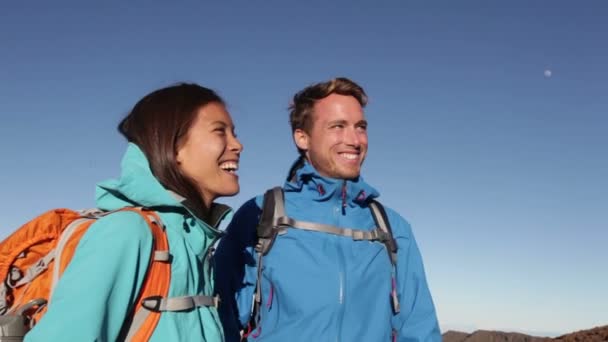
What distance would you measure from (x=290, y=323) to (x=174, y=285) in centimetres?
257

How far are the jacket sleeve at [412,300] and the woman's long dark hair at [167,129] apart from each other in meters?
3.02

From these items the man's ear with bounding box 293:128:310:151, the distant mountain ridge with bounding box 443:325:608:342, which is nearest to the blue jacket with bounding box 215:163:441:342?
the man's ear with bounding box 293:128:310:151

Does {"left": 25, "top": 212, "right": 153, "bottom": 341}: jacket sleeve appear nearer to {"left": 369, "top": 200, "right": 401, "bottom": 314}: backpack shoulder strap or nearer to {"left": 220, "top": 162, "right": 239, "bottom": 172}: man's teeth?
{"left": 220, "top": 162, "right": 239, "bottom": 172}: man's teeth

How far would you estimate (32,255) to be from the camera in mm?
3088

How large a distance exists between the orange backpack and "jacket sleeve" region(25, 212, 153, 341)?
95 millimetres

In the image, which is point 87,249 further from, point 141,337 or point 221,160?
point 221,160

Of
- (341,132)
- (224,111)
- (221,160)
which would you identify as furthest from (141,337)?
(341,132)

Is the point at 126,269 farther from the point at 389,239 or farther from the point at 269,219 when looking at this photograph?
the point at 389,239

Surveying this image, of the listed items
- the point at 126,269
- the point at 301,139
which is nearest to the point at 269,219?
the point at 301,139

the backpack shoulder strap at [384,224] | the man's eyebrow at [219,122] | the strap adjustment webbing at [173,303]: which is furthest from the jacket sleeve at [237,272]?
the strap adjustment webbing at [173,303]

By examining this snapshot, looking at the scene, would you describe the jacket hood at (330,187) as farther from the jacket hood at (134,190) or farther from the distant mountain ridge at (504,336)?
the distant mountain ridge at (504,336)

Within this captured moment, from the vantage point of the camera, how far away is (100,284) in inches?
109

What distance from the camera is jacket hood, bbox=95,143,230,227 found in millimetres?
3402

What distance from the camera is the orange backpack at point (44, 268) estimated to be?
287 cm
